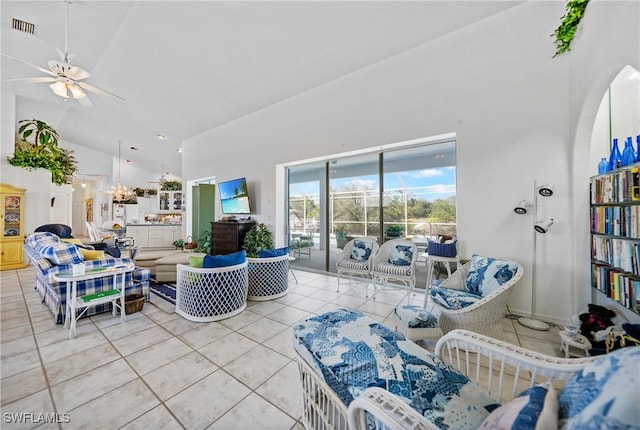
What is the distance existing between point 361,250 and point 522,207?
7.15 ft

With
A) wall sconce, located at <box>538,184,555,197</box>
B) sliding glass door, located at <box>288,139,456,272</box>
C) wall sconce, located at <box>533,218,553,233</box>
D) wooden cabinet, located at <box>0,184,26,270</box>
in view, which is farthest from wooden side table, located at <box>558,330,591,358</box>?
wooden cabinet, located at <box>0,184,26,270</box>

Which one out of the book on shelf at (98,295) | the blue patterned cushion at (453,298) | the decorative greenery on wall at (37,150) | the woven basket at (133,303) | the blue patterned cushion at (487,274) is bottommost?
the woven basket at (133,303)

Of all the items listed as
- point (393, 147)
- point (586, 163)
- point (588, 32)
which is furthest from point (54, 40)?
point (586, 163)

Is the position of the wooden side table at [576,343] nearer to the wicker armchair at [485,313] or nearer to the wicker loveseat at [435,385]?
the wicker armchair at [485,313]

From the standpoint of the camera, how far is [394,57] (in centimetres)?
365

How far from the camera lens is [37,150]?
5938 millimetres

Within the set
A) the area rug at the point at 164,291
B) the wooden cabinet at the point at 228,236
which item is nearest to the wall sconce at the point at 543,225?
the area rug at the point at 164,291

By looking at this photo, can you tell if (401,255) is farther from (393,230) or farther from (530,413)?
(530,413)

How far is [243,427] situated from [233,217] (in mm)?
5008

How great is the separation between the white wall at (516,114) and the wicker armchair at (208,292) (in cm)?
304

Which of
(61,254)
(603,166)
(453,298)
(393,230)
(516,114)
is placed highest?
(516,114)

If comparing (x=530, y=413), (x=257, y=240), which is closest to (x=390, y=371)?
(x=530, y=413)

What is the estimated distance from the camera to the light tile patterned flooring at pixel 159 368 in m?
1.46

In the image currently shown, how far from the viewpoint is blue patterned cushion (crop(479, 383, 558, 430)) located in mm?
586
